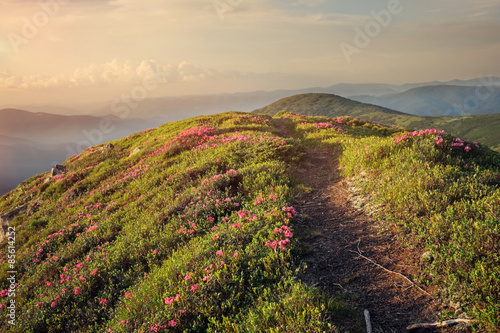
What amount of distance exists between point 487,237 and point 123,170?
22.9 m

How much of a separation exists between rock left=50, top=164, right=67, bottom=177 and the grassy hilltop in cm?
1341

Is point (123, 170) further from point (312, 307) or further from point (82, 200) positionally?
point (312, 307)

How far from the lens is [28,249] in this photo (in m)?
13.9

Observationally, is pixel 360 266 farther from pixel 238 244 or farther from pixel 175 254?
pixel 175 254

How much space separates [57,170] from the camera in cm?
2803

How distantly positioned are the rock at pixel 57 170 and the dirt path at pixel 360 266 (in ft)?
93.3

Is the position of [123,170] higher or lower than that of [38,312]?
higher

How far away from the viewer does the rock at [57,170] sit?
27.6 metres

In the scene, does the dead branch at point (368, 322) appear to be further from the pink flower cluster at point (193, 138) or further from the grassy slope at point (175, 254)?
the pink flower cluster at point (193, 138)

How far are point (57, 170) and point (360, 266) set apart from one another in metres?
32.0

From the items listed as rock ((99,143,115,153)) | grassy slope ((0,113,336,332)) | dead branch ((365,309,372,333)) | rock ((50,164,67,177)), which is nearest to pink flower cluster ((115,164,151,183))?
grassy slope ((0,113,336,332))

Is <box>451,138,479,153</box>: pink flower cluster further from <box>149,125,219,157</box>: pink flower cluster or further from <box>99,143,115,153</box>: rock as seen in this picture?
<box>99,143,115,153</box>: rock

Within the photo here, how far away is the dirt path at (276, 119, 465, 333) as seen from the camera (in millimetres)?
4492

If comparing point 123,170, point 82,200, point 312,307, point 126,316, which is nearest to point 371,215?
point 312,307
